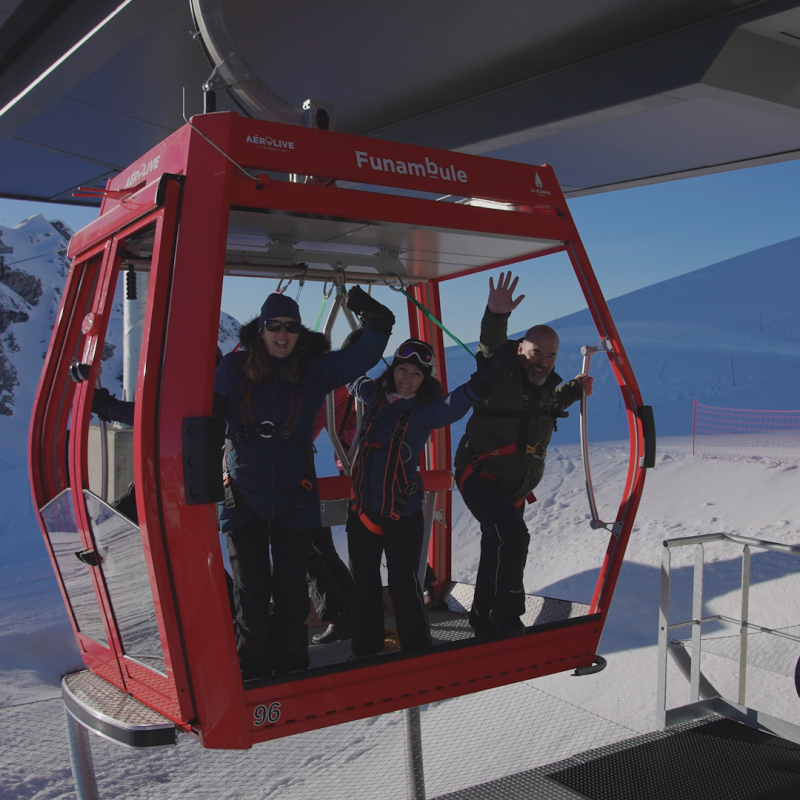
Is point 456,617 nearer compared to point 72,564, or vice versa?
point 72,564

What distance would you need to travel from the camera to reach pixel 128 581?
254 cm

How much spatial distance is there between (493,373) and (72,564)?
73.1 inches

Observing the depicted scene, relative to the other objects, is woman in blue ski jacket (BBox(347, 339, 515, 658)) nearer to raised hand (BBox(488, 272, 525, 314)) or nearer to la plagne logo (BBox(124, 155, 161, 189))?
raised hand (BBox(488, 272, 525, 314))

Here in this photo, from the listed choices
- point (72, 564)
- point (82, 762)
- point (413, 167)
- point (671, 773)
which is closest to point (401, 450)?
point (413, 167)

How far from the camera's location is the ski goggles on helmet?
306 centimetres

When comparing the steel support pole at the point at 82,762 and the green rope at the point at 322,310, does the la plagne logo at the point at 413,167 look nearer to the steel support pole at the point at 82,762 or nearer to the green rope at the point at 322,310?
the green rope at the point at 322,310

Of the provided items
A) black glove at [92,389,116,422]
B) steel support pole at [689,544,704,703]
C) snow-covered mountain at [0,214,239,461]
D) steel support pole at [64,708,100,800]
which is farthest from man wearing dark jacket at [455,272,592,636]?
snow-covered mountain at [0,214,239,461]

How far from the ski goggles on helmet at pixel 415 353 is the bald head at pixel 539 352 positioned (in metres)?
0.50

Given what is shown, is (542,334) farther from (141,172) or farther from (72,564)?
(72,564)

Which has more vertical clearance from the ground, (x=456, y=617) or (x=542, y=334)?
(x=542, y=334)

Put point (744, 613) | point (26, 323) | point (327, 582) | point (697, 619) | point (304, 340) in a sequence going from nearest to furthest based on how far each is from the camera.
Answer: point (304, 340) < point (697, 619) < point (744, 613) < point (327, 582) < point (26, 323)

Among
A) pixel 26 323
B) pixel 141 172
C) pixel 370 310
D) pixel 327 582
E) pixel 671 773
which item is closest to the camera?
pixel 141 172

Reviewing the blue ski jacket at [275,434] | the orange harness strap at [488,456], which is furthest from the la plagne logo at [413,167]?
the orange harness strap at [488,456]

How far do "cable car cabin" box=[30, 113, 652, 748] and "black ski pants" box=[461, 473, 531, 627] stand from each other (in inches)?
6.6
